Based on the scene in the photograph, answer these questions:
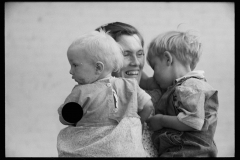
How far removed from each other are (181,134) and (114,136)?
0.25 metres

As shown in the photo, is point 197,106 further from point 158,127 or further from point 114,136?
point 114,136

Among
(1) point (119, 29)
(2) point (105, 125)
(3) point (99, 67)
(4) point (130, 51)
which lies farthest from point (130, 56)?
(2) point (105, 125)

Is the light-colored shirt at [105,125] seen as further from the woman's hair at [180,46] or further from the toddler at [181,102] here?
the woman's hair at [180,46]

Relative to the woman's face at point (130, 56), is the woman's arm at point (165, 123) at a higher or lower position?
lower

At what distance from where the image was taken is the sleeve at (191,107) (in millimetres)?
1159

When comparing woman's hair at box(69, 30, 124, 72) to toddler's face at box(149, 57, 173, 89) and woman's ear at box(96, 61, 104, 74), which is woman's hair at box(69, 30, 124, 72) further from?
toddler's face at box(149, 57, 173, 89)

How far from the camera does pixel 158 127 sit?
1.25 meters

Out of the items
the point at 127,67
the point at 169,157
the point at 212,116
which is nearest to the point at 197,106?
the point at 212,116

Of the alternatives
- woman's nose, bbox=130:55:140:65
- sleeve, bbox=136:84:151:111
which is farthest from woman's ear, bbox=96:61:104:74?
woman's nose, bbox=130:55:140:65

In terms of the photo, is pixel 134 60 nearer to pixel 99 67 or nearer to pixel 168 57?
pixel 168 57

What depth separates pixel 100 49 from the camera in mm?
1178

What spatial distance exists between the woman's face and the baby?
→ 0.20m

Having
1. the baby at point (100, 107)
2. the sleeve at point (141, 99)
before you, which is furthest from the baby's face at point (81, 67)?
the sleeve at point (141, 99)

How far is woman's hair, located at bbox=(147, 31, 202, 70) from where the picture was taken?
1.32 metres
